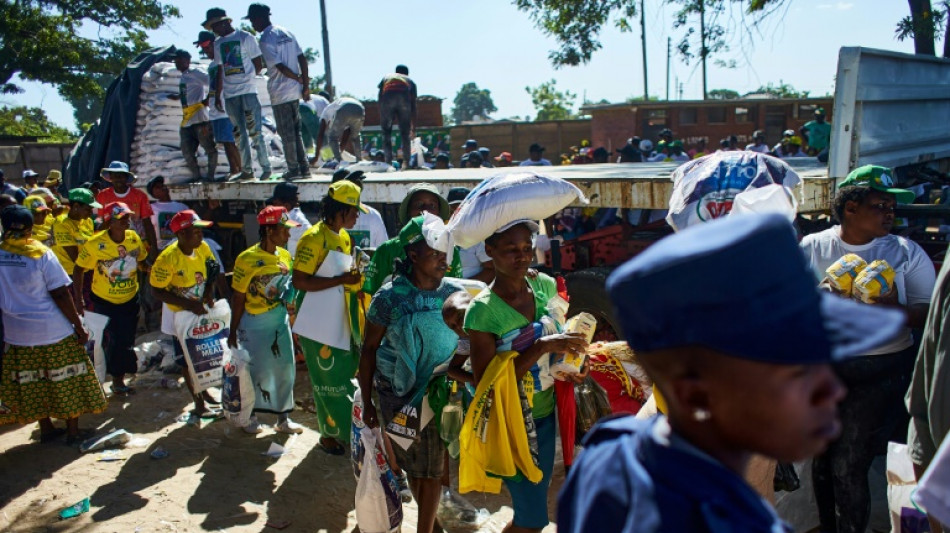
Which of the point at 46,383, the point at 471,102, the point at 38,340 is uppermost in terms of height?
the point at 471,102

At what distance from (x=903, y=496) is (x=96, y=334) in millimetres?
6007

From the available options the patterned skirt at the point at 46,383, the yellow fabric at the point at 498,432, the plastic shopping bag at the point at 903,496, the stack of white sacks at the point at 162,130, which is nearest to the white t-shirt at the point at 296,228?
the patterned skirt at the point at 46,383

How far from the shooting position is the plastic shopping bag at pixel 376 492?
3477 mm

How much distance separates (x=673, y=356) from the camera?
104cm

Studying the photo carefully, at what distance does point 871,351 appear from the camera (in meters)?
3.03

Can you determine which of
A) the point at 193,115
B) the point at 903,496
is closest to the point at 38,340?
the point at 193,115

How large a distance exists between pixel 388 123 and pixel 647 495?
30.4 feet

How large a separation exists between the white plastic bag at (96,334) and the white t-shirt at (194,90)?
12.2 feet

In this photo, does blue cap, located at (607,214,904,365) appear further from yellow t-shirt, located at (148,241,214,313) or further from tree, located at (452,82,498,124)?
tree, located at (452,82,498,124)

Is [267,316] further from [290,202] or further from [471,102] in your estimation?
[471,102]

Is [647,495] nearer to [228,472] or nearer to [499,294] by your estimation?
[499,294]

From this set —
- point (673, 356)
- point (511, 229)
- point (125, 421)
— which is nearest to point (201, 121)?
point (125, 421)

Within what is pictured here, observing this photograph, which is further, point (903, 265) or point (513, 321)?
point (903, 265)

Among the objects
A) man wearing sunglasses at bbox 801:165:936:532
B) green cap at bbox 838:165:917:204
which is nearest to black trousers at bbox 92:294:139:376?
man wearing sunglasses at bbox 801:165:936:532
